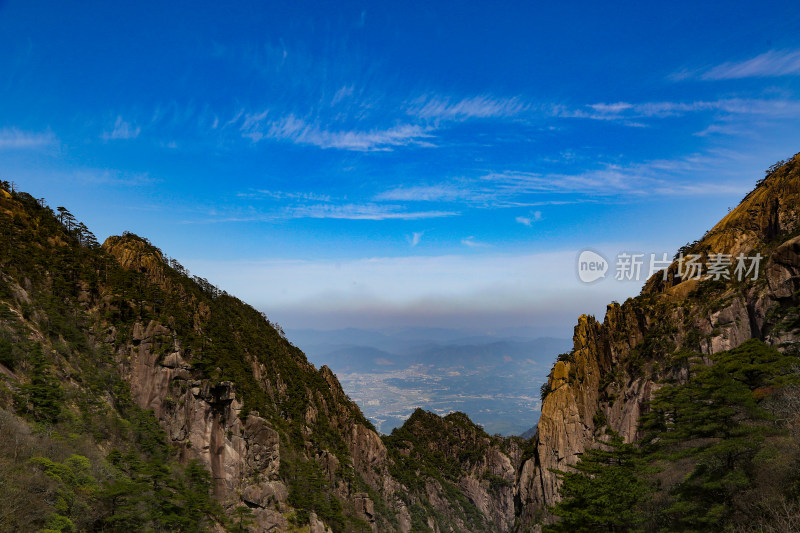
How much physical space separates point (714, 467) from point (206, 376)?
5645 cm

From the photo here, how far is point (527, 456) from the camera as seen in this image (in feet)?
208

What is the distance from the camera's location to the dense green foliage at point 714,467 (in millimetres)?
21922

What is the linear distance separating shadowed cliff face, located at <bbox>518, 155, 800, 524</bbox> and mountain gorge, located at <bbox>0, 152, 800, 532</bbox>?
207 millimetres

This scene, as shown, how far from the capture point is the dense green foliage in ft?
71.9

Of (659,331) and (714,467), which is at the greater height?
(659,331)

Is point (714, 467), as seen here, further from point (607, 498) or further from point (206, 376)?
point (206, 376)

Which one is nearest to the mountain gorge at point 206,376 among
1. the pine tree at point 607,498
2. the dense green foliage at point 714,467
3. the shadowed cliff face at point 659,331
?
the shadowed cliff face at point 659,331

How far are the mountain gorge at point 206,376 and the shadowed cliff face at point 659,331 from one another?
0.68 feet

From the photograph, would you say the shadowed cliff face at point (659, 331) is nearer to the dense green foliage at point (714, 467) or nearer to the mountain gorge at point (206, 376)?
the mountain gorge at point (206, 376)

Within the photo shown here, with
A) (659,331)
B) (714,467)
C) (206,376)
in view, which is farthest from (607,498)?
(206,376)

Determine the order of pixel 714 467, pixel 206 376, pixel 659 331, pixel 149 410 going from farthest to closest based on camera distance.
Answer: pixel 206 376
pixel 659 331
pixel 149 410
pixel 714 467

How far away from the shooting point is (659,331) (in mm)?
54219

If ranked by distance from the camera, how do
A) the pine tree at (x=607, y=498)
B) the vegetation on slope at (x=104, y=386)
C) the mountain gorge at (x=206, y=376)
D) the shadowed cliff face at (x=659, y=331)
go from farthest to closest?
the shadowed cliff face at (x=659, y=331), the mountain gorge at (x=206, y=376), the pine tree at (x=607, y=498), the vegetation on slope at (x=104, y=386)

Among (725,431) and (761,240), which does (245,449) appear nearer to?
(725,431)
